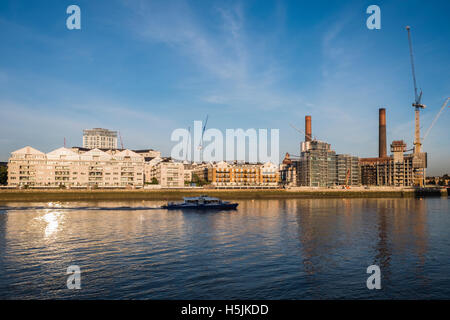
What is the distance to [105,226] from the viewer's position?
5191 centimetres

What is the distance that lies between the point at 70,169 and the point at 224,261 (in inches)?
5634

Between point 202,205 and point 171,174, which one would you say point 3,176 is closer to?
point 171,174

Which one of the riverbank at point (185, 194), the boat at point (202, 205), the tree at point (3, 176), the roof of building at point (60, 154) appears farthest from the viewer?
the roof of building at point (60, 154)

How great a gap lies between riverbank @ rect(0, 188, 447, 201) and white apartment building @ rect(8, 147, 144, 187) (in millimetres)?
28320

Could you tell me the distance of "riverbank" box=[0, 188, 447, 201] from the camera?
393ft

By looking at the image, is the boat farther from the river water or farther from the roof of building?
the roof of building

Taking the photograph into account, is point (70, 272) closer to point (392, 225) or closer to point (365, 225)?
point (365, 225)

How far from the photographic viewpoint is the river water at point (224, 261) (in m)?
22.9

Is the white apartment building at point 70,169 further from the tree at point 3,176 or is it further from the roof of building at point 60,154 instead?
the tree at point 3,176

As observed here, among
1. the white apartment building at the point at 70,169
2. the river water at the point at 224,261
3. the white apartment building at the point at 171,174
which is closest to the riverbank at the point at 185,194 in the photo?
the white apartment building at the point at 171,174

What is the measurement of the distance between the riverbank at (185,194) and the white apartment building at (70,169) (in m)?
28.3
